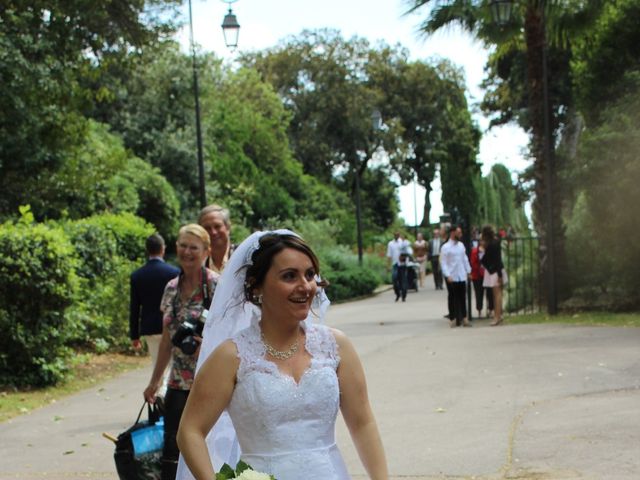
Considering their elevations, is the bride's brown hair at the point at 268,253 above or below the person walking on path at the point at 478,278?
above

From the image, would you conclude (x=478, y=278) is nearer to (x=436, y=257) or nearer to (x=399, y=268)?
(x=399, y=268)

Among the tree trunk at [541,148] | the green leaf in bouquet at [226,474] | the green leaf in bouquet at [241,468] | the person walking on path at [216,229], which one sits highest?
the tree trunk at [541,148]

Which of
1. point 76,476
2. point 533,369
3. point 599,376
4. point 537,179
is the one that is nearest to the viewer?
point 76,476

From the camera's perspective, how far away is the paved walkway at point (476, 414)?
27.3ft

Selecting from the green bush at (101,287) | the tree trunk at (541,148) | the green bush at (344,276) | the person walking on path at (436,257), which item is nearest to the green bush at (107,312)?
the green bush at (101,287)

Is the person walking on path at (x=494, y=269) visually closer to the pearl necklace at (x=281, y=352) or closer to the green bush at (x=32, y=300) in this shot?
the green bush at (x=32, y=300)

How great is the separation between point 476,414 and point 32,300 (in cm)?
617

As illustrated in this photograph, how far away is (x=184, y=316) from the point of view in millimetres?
7043

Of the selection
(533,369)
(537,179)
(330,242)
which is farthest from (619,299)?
(330,242)

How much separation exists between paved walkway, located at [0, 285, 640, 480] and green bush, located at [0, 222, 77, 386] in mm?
855

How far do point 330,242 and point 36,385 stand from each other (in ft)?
98.8

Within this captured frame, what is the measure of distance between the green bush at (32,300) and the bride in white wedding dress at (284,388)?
987 cm

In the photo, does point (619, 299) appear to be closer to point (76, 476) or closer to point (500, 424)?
point (500, 424)

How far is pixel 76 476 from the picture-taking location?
848cm
